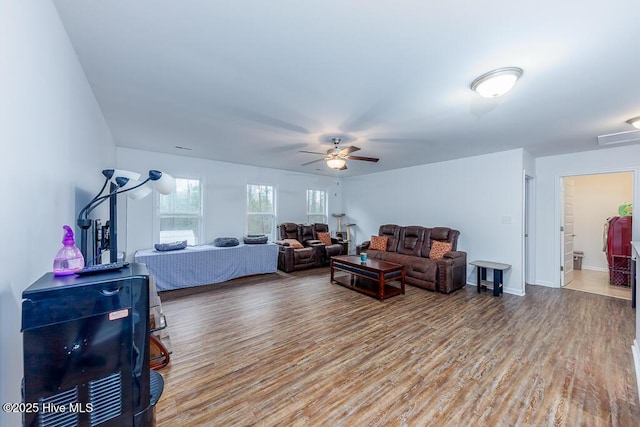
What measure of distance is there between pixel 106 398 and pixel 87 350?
206 millimetres

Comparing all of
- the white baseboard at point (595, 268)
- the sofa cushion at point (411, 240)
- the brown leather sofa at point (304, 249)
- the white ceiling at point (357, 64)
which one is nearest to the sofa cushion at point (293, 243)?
the brown leather sofa at point (304, 249)

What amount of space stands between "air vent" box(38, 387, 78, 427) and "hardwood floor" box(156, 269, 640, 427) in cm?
110

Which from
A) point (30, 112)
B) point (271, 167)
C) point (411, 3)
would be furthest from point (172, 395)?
point (271, 167)

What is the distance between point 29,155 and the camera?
1110mm

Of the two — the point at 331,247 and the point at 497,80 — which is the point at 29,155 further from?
the point at 331,247

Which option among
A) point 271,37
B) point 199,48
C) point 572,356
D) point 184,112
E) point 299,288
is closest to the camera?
point 271,37

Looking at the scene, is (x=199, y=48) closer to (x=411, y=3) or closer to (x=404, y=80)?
(x=411, y=3)

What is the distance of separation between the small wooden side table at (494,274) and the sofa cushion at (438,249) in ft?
1.62

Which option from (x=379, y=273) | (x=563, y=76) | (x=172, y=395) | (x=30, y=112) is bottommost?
(x=172, y=395)

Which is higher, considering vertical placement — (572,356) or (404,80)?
(404,80)

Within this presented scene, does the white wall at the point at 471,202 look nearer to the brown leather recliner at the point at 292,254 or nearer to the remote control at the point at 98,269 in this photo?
the brown leather recliner at the point at 292,254

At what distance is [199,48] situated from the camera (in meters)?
1.79

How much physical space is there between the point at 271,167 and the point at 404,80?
15.4ft

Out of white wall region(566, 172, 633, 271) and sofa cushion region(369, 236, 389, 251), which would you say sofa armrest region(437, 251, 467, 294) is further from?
white wall region(566, 172, 633, 271)
